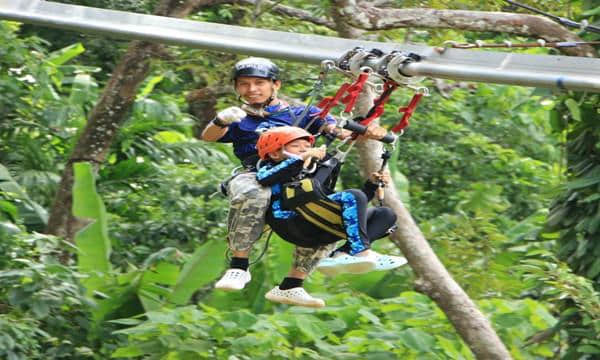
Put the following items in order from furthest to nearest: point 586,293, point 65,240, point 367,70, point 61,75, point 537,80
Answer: point 61,75, point 65,240, point 586,293, point 367,70, point 537,80

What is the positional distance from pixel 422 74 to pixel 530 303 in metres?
3.70

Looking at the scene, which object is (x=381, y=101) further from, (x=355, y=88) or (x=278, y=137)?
(x=278, y=137)

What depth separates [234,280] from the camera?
19.3ft

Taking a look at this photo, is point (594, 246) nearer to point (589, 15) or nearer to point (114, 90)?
point (589, 15)

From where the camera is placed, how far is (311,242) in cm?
594

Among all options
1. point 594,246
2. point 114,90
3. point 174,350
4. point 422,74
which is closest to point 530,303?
point 594,246

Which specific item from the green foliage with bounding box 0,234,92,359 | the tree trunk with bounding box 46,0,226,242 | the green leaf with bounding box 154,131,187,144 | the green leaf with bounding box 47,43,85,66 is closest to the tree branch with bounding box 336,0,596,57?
the tree trunk with bounding box 46,0,226,242

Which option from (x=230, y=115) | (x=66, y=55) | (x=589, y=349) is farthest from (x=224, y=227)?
(x=230, y=115)

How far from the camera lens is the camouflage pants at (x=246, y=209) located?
5844mm

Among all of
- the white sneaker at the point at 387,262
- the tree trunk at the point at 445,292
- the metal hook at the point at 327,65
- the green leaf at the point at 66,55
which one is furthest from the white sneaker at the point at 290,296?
the green leaf at the point at 66,55

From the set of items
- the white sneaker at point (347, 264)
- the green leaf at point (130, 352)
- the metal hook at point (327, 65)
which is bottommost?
the green leaf at point (130, 352)

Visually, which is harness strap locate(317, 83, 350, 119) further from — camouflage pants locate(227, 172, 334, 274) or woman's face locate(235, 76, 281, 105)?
camouflage pants locate(227, 172, 334, 274)

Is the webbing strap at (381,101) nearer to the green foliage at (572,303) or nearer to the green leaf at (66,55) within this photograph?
the green foliage at (572,303)

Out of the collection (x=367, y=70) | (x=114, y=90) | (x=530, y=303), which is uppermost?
(x=367, y=70)
